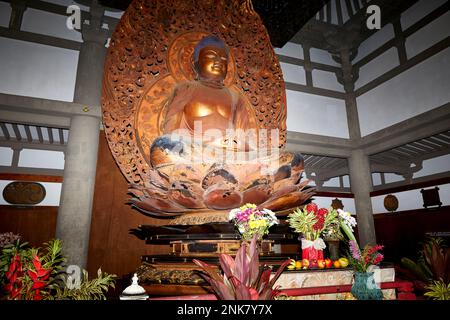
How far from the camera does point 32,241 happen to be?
10.5 feet

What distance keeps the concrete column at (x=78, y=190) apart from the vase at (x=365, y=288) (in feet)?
8.43

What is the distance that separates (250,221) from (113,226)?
185cm

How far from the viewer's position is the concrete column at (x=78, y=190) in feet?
9.45

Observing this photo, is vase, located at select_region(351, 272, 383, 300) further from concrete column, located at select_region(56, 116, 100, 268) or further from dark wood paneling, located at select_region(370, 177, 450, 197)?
dark wood paneling, located at select_region(370, 177, 450, 197)

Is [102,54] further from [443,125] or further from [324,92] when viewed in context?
[443,125]

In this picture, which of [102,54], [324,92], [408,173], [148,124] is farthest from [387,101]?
[102,54]

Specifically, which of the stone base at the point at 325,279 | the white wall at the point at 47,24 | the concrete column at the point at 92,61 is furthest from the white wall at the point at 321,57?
the stone base at the point at 325,279

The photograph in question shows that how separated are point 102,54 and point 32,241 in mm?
2467

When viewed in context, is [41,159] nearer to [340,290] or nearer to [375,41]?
[340,290]

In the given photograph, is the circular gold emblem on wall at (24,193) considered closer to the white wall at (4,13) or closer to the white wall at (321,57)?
the white wall at (4,13)

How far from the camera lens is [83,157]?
3.10 metres
